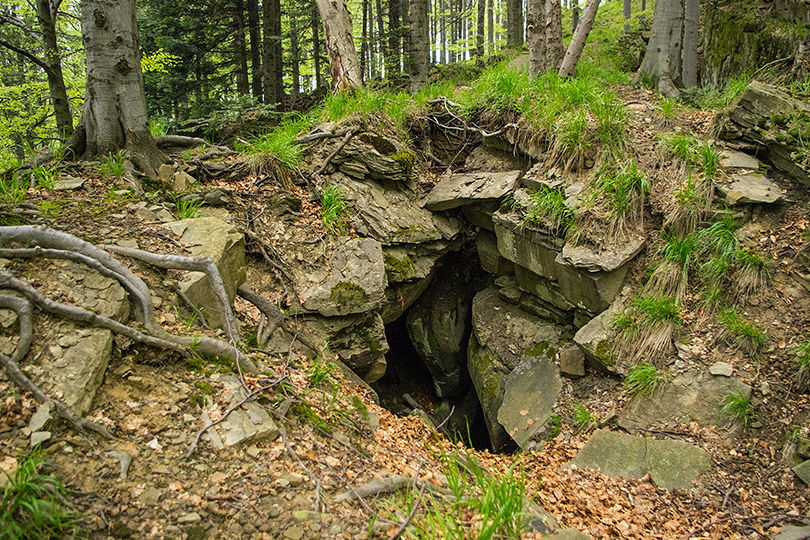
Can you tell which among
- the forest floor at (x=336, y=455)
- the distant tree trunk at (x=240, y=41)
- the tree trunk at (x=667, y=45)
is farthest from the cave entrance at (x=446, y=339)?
the distant tree trunk at (x=240, y=41)

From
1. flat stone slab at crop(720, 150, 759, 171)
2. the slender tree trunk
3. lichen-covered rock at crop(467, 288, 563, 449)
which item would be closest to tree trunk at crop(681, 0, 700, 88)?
flat stone slab at crop(720, 150, 759, 171)

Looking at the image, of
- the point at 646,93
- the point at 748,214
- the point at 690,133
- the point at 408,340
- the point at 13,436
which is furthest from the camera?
the point at 408,340

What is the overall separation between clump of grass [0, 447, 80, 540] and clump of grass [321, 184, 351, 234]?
14.1 ft

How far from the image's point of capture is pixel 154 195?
4.91 m

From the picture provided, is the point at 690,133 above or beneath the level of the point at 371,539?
above

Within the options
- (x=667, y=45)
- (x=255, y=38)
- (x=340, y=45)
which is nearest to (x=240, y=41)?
(x=255, y=38)

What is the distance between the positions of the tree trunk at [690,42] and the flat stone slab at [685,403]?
229 inches

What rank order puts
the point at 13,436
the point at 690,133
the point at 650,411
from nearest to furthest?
the point at 13,436, the point at 650,411, the point at 690,133

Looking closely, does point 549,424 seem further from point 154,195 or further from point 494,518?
point 154,195

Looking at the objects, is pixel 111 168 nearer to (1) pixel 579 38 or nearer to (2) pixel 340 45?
(2) pixel 340 45

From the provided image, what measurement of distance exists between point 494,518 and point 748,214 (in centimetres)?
513

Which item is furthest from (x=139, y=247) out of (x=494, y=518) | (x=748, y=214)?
(x=748, y=214)

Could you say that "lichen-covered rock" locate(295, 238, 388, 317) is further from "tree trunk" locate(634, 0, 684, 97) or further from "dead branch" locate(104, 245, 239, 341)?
"tree trunk" locate(634, 0, 684, 97)

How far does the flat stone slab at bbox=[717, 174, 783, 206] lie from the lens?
17.2 feet
